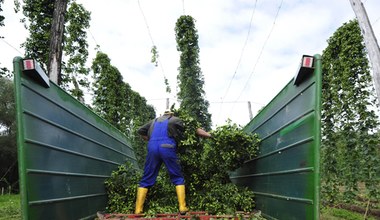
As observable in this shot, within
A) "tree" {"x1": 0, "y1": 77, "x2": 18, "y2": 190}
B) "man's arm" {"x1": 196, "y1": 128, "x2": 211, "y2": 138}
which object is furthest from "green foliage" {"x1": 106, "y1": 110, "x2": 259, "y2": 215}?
"tree" {"x1": 0, "y1": 77, "x2": 18, "y2": 190}

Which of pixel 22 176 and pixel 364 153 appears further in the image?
pixel 364 153

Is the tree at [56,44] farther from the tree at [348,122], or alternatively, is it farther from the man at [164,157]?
the tree at [348,122]

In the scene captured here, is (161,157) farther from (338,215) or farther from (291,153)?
(338,215)

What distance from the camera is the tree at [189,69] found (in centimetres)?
1462

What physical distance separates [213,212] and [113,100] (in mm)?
11427

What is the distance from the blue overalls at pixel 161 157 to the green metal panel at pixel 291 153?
976mm

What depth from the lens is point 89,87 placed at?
51.1 ft

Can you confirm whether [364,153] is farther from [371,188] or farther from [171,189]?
[171,189]

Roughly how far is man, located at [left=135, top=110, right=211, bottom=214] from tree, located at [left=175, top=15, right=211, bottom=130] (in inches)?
403

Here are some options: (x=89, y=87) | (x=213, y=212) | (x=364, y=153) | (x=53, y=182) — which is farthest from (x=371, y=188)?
(x=89, y=87)

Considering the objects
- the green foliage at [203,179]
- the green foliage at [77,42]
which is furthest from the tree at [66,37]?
the green foliage at [203,179]

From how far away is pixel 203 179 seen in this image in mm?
4547

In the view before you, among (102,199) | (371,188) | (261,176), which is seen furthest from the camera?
(371,188)

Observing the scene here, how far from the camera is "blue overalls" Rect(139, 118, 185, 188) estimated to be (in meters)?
3.96
